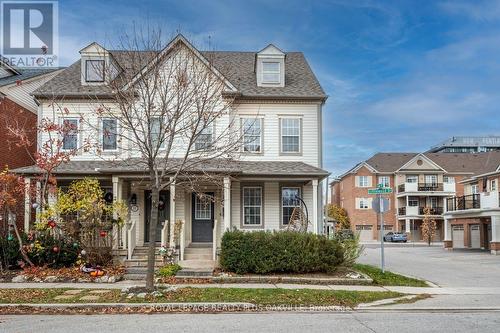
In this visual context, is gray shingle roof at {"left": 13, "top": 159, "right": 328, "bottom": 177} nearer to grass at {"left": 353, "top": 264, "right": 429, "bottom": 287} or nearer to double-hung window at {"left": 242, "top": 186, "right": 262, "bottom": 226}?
double-hung window at {"left": 242, "top": 186, "right": 262, "bottom": 226}

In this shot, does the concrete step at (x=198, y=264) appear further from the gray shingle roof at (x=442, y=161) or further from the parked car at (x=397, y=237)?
the gray shingle roof at (x=442, y=161)

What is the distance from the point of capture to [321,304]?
12.2 metres

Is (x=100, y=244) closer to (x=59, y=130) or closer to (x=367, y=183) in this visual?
(x=59, y=130)

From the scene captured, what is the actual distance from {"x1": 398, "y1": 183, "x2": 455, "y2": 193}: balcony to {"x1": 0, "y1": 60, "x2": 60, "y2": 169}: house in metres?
47.4

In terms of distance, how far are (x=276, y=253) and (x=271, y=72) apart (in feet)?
30.3

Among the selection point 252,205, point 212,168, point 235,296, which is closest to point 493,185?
point 252,205

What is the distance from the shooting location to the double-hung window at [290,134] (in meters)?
22.2

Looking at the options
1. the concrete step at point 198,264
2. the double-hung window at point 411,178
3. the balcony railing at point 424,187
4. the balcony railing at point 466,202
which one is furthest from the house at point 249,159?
the double-hung window at point 411,178

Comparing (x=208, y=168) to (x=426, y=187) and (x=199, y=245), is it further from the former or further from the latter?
(x=426, y=187)

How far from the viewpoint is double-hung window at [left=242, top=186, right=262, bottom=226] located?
71.8 ft

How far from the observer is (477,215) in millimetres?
36531

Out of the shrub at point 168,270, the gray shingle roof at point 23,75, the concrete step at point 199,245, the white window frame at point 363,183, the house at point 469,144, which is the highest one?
the house at point 469,144

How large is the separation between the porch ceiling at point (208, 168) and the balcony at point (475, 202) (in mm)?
19540

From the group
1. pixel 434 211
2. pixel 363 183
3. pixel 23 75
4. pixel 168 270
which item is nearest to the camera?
pixel 168 270
